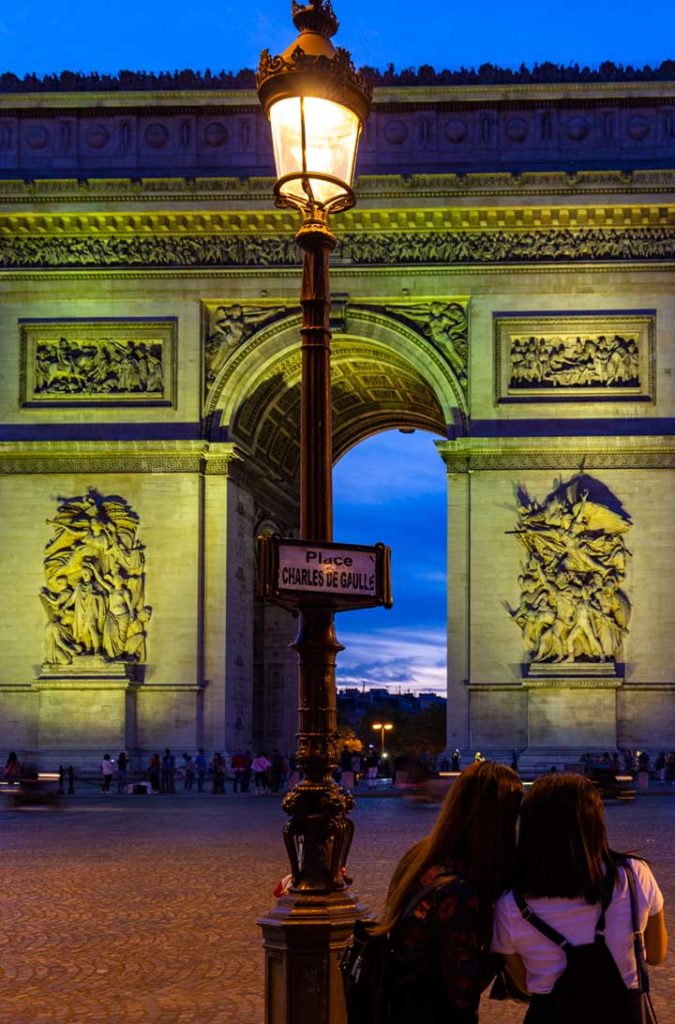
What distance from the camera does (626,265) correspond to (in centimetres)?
3534

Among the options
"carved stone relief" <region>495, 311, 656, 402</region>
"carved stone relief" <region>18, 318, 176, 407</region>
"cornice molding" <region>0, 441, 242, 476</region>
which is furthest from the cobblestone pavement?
"carved stone relief" <region>18, 318, 176, 407</region>

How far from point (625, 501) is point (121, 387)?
36.3 ft

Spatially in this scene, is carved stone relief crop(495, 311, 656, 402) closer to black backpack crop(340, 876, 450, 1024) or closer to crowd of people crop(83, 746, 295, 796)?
crowd of people crop(83, 746, 295, 796)

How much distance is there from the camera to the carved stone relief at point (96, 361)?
35969 millimetres

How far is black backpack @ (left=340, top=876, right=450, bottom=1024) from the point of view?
15.1 feet

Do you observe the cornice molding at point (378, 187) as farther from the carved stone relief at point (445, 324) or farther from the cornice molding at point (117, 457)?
the cornice molding at point (117, 457)

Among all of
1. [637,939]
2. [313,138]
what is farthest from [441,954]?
[313,138]

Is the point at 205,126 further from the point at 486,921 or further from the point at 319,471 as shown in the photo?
the point at 486,921

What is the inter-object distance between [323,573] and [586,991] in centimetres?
304

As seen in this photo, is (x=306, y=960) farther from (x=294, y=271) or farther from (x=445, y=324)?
(x=294, y=271)

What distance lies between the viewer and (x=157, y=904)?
1416 cm

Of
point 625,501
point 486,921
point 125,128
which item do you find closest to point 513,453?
point 625,501

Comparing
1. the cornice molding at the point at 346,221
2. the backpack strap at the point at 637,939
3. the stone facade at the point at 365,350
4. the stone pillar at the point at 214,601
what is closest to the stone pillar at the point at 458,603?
the stone facade at the point at 365,350

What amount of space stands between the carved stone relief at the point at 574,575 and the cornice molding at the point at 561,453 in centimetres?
46
